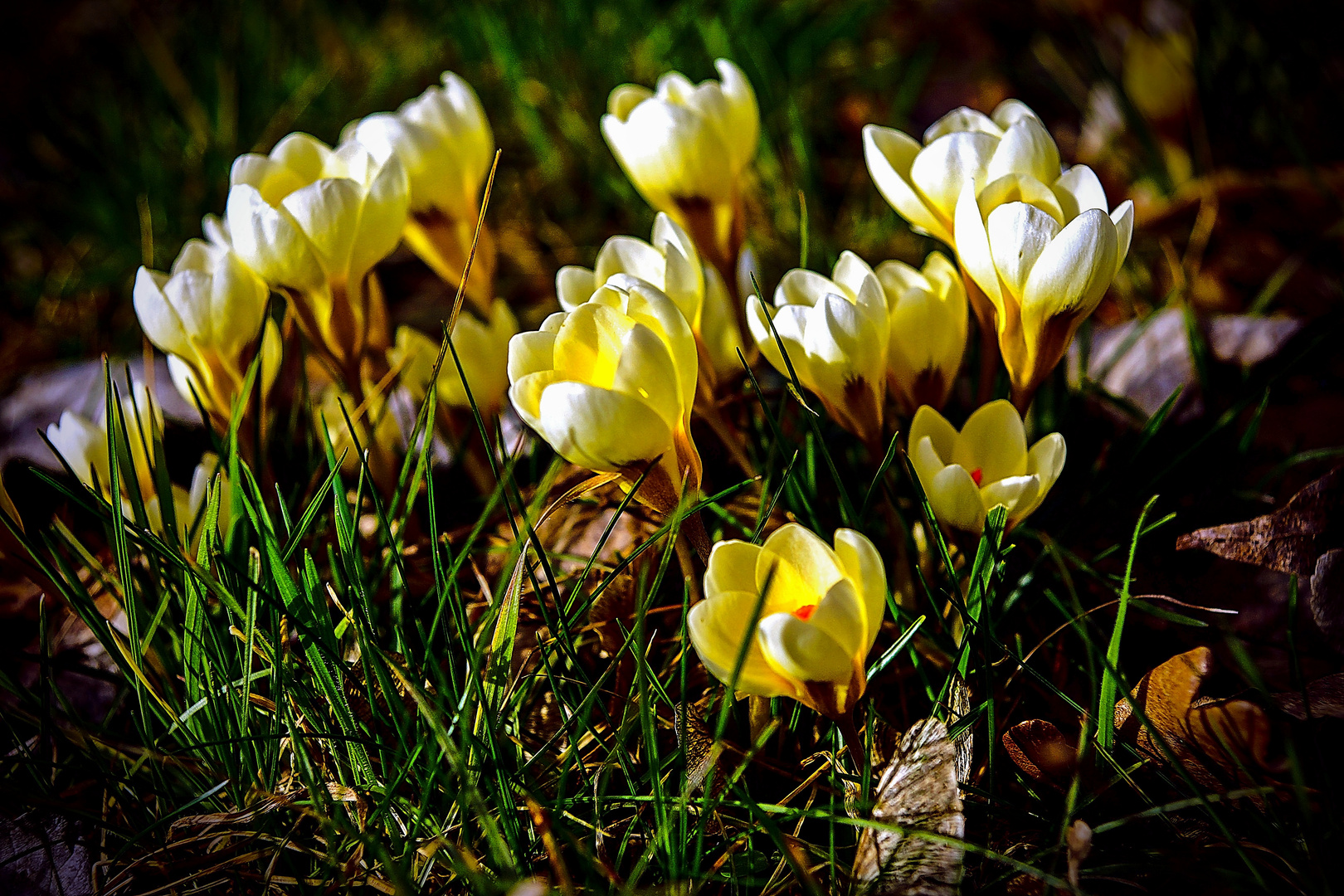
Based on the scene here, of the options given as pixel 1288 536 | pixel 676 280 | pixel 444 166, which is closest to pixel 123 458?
pixel 444 166

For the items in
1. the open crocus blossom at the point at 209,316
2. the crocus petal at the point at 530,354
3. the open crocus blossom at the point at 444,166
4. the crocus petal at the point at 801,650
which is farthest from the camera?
the open crocus blossom at the point at 444,166

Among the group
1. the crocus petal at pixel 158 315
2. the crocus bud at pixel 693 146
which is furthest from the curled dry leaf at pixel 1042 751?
the crocus petal at pixel 158 315

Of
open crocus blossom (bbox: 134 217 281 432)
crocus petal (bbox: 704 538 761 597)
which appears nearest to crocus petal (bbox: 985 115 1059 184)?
crocus petal (bbox: 704 538 761 597)

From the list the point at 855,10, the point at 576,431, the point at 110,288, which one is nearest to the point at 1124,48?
the point at 855,10

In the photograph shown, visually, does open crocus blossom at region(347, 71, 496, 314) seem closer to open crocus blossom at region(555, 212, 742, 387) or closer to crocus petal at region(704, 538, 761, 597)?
open crocus blossom at region(555, 212, 742, 387)

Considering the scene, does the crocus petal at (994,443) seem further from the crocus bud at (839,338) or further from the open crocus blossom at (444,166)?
the open crocus blossom at (444,166)

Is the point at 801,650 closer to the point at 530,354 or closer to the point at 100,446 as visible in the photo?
the point at 530,354
